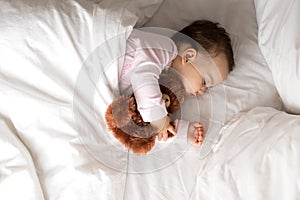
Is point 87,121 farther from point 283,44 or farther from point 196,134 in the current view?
point 283,44

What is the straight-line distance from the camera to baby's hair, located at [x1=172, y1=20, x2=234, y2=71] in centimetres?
115

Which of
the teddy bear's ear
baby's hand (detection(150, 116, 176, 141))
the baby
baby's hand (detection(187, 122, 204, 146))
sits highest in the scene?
the baby

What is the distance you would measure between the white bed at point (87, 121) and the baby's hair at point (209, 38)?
0.40 feet

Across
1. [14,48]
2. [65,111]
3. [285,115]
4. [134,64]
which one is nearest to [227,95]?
[285,115]

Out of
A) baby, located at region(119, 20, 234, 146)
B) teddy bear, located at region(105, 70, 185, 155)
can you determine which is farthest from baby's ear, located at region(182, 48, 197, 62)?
teddy bear, located at region(105, 70, 185, 155)

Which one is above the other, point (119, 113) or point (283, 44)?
point (283, 44)

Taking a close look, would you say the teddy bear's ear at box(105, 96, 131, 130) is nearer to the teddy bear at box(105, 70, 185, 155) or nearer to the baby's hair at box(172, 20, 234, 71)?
the teddy bear at box(105, 70, 185, 155)

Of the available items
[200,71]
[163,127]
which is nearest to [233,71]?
[200,71]

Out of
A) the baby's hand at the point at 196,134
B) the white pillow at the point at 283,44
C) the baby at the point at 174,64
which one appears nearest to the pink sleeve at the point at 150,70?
the baby at the point at 174,64

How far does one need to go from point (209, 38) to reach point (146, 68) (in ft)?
0.60

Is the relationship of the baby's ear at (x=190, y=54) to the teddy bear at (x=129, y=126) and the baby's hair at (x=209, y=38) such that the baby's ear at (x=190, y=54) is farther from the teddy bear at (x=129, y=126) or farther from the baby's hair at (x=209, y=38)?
the teddy bear at (x=129, y=126)

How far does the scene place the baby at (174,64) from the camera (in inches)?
42.2

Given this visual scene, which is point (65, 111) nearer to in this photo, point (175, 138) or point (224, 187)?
point (175, 138)

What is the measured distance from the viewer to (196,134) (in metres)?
1.16
